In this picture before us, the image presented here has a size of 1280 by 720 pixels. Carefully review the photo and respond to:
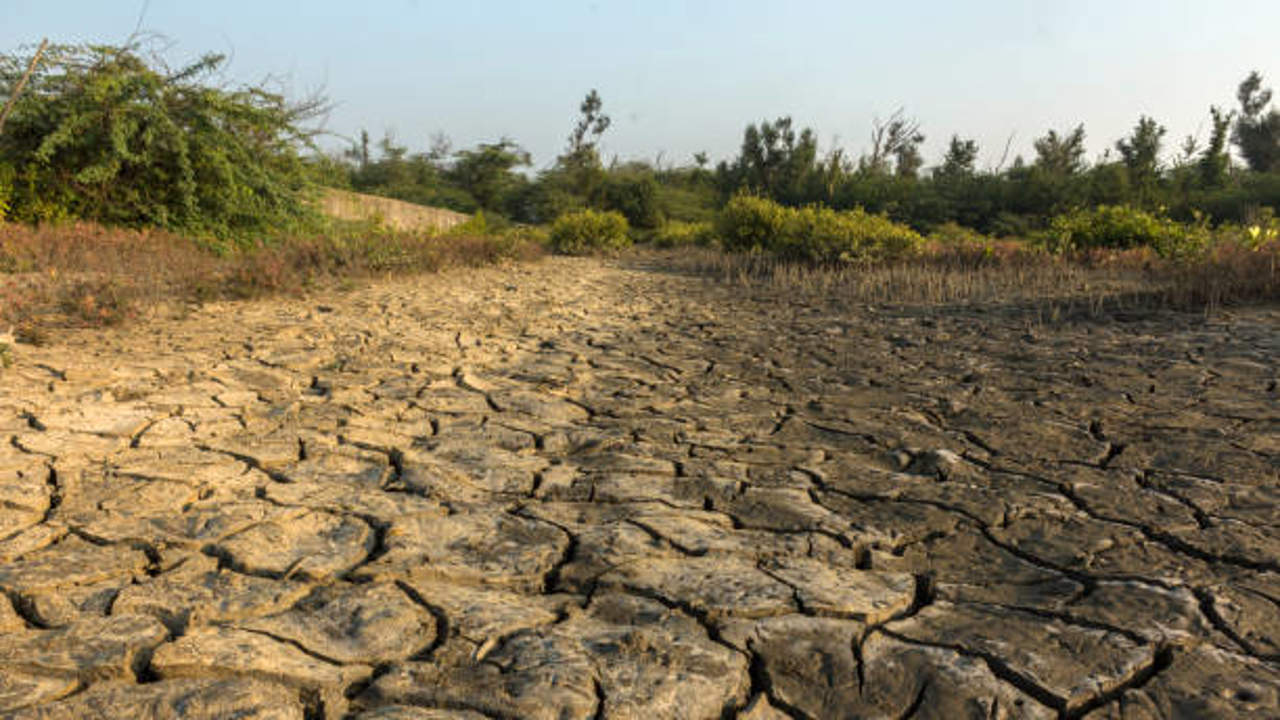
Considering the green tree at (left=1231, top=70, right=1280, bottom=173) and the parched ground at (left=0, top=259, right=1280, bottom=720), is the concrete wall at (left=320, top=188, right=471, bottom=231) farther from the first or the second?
the green tree at (left=1231, top=70, right=1280, bottom=173)

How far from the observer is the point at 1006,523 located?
9.04 ft

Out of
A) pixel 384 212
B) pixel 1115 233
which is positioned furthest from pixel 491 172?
pixel 1115 233

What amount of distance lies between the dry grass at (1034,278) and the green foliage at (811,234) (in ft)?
0.84

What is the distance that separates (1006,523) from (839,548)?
69 cm

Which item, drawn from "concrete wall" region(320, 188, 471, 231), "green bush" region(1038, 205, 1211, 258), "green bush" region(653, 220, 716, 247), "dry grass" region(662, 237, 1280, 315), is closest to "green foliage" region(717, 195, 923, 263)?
"dry grass" region(662, 237, 1280, 315)

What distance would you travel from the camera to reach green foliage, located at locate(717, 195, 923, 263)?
34.7 feet

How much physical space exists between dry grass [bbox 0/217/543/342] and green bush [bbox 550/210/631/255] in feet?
15.0

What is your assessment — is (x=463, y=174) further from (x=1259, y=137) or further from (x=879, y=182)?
(x=1259, y=137)

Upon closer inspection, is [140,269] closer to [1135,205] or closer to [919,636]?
[919,636]

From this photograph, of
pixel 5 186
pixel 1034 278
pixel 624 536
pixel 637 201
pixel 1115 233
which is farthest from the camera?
pixel 637 201

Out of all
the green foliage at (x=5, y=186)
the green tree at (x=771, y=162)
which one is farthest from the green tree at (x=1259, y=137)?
the green foliage at (x=5, y=186)

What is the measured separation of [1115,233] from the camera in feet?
33.4

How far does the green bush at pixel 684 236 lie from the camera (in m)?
14.8

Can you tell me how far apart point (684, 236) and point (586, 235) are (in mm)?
2413
